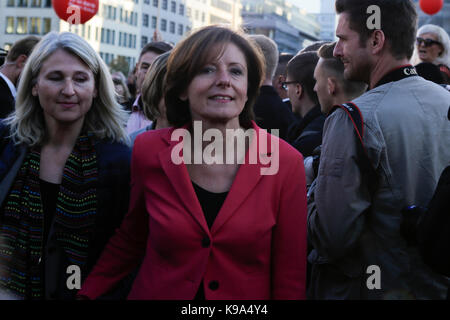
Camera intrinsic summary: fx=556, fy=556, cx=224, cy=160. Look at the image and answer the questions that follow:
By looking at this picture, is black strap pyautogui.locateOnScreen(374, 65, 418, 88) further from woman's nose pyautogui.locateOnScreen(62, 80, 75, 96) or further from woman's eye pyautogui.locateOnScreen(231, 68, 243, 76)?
woman's nose pyautogui.locateOnScreen(62, 80, 75, 96)

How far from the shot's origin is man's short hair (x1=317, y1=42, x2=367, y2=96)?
150 inches

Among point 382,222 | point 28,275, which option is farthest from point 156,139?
point 382,222

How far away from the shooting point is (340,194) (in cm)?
275

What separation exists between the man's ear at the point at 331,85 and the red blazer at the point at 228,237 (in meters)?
1.20

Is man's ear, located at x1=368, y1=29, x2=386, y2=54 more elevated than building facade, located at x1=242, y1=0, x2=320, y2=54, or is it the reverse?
building facade, located at x1=242, y1=0, x2=320, y2=54

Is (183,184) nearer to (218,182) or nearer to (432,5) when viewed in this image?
(218,182)

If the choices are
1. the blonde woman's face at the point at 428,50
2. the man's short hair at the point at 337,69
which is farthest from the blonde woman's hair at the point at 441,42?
the man's short hair at the point at 337,69

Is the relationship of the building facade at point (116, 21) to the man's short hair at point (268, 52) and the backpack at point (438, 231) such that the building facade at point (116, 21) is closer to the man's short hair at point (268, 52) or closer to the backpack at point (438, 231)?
the man's short hair at point (268, 52)

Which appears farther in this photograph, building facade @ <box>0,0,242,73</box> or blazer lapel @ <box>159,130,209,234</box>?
building facade @ <box>0,0,242,73</box>

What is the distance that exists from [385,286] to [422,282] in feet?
0.60

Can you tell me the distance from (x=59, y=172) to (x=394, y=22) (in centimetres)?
204

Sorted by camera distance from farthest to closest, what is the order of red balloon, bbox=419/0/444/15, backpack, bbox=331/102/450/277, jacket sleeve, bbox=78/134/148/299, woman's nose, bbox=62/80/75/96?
red balloon, bbox=419/0/444/15, woman's nose, bbox=62/80/75/96, jacket sleeve, bbox=78/134/148/299, backpack, bbox=331/102/450/277

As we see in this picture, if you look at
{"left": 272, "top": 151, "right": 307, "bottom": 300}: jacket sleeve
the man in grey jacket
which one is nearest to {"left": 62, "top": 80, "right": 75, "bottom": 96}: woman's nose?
{"left": 272, "top": 151, "right": 307, "bottom": 300}: jacket sleeve

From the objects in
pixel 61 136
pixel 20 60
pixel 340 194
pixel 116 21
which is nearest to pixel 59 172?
pixel 61 136
